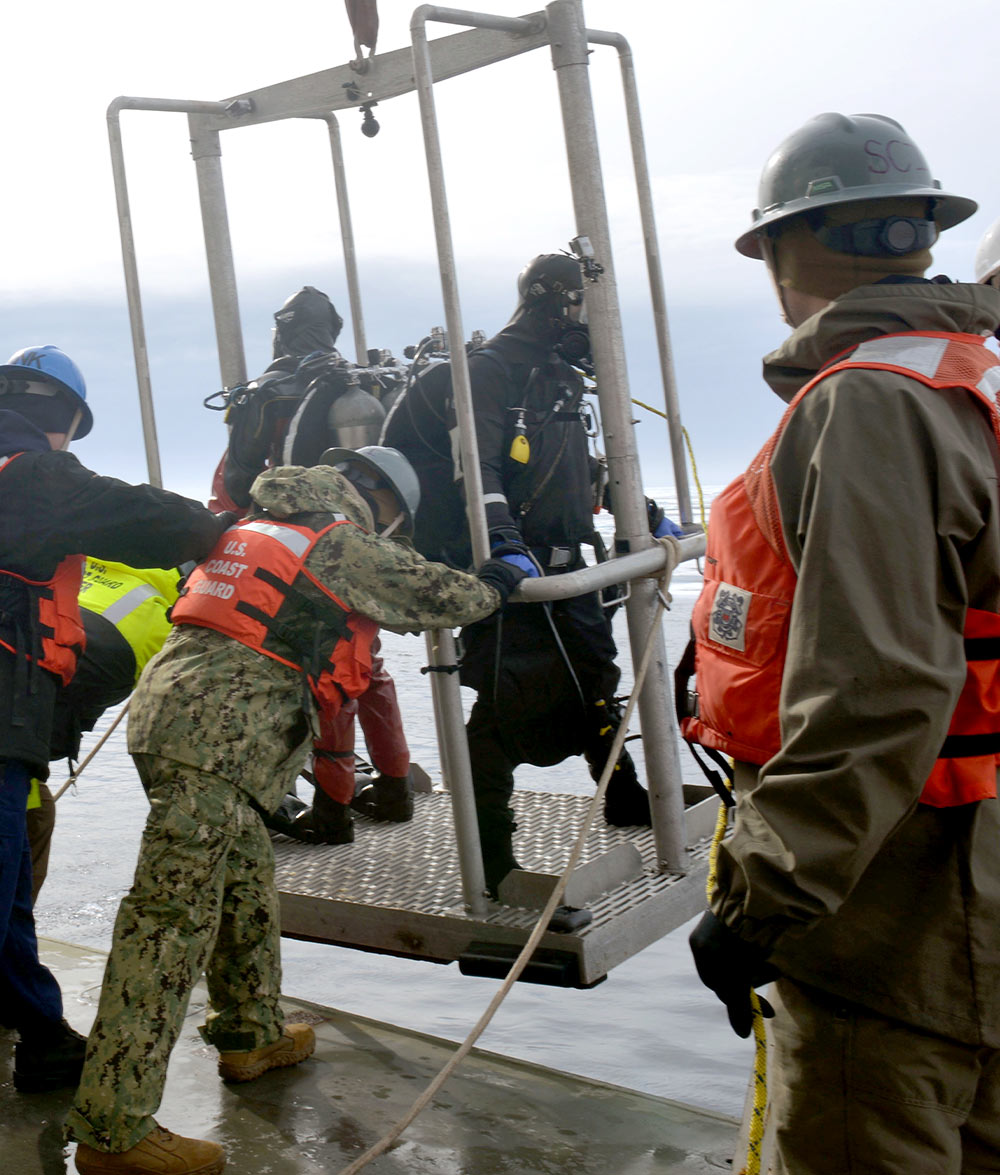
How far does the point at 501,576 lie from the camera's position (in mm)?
2996

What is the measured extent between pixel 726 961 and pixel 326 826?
2.68m

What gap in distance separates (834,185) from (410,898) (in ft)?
7.49

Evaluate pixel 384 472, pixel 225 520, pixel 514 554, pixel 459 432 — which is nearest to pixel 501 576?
pixel 514 554

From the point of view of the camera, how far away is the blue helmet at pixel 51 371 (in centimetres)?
314

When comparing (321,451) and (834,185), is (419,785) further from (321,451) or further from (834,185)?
(834,185)

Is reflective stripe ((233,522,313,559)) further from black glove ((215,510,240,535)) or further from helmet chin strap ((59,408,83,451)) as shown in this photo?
helmet chin strap ((59,408,83,451))

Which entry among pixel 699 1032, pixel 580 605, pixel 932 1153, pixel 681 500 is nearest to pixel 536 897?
pixel 580 605

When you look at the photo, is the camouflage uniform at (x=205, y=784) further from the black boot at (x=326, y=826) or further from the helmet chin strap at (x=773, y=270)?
the helmet chin strap at (x=773, y=270)

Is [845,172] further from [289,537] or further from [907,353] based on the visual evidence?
[289,537]

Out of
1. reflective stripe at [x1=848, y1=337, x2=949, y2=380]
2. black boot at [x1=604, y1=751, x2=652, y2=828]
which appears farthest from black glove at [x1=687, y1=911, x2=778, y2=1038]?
black boot at [x1=604, y1=751, x2=652, y2=828]

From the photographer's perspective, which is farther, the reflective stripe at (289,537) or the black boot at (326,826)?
the black boot at (326,826)

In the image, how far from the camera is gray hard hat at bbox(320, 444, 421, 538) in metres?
3.28

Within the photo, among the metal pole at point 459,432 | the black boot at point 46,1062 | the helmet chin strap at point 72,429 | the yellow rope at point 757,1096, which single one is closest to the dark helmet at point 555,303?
the metal pole at point 459,432

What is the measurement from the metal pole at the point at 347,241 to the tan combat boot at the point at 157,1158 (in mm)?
2863
